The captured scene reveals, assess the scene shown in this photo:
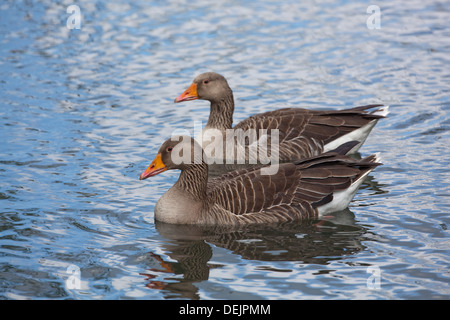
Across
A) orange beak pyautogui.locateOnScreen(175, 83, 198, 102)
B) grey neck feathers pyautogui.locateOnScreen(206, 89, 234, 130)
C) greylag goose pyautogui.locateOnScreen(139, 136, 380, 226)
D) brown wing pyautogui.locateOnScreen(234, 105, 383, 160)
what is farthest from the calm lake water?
orange beak pyautogui.locateOnScreen(175, 83, 198, 102)

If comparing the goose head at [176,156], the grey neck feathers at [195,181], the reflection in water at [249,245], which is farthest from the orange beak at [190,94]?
the reflection in water at [249,245]

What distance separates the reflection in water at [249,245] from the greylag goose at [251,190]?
0.48ft

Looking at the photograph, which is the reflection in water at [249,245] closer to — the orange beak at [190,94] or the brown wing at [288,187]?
the brown wing at [288,187]

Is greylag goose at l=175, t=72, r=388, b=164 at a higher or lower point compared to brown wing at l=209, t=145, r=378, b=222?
higher

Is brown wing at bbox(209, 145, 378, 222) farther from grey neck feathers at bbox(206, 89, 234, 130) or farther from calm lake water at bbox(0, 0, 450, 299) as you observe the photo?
grey neck feathers at bbox(206, 89, 234, 130)

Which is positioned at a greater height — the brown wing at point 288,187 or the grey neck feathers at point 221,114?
the grey neck feathers at point 221,114

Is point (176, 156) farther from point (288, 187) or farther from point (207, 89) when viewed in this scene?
point (207, 89)

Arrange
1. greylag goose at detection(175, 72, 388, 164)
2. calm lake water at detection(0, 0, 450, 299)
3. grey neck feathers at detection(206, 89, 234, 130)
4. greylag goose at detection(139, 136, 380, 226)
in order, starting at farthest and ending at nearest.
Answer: grey neck feathers at detection(206, 89, 234, 130) < greylag goose at detection(175, 72, 388, 164) < greylag goose at detection(139, 136, 380, 226) < calm lake water at detection(0, 0, 450, 299)

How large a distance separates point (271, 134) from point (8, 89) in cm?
637

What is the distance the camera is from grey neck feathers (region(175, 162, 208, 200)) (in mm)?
9812

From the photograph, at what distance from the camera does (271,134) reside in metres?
12.8

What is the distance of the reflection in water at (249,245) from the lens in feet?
27.3
